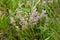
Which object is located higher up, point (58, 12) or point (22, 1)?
point (22, 1)

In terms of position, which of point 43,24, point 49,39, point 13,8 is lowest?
point 49,39

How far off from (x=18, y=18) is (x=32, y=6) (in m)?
0.17

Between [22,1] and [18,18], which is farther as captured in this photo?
[22,1]

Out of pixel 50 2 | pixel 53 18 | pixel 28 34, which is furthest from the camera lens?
pixel 50 2

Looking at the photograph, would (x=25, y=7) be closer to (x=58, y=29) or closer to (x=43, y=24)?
(x=43, y=24)

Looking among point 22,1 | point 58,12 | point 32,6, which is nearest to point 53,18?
point 58,12

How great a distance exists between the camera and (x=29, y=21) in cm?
157

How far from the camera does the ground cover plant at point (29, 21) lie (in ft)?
5.12

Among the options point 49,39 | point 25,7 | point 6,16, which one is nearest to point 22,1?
point 25,7

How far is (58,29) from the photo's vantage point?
62.9 inches

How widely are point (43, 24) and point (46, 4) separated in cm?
21

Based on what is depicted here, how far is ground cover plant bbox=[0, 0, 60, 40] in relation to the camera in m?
1.56

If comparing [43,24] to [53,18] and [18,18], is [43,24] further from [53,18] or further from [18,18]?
[18,18]

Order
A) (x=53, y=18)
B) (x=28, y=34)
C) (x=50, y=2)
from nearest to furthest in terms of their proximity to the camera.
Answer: (x=28, y=34)
(x=53, y=18)
(x=50, y=2)
